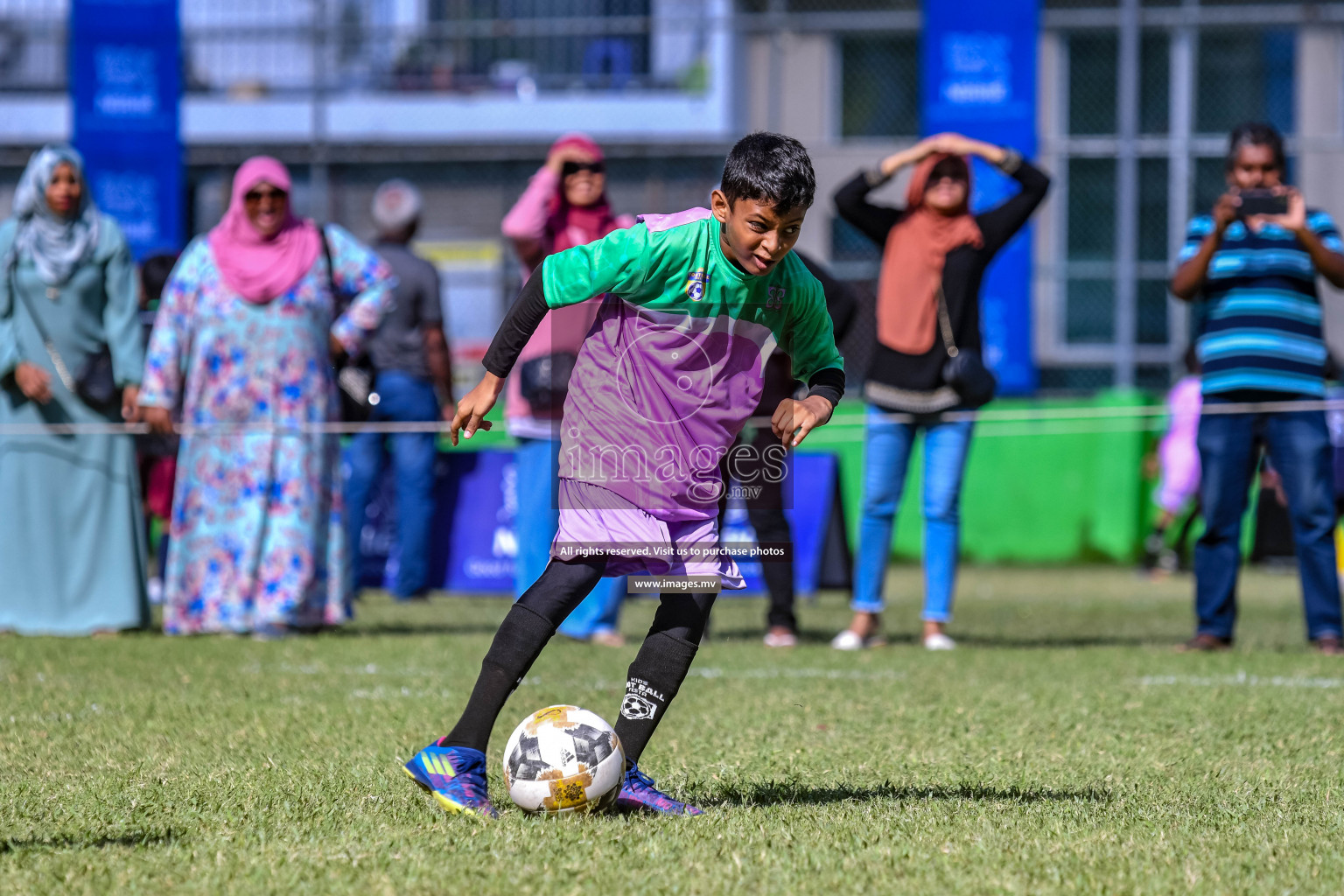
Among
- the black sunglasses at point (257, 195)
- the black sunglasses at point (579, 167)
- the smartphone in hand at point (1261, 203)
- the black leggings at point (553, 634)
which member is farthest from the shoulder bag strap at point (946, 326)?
the black leggings at point (553, 634)

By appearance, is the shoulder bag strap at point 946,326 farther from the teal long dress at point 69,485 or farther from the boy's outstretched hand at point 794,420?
the boy's outstretched hand at point 794,420

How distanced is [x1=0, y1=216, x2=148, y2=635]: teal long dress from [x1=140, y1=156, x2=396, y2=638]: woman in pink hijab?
382 mm

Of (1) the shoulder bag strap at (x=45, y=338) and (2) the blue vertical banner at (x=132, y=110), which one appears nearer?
(1) the shoulder bag strap at (x=45, y=338)

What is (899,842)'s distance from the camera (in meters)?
3.54

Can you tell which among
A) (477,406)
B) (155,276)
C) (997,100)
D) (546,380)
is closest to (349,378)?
(546,380)

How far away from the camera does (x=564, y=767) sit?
12.4 feet

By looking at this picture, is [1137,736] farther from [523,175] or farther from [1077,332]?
[523,175]

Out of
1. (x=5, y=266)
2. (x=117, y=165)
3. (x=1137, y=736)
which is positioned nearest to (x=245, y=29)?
(x=117, y=165)

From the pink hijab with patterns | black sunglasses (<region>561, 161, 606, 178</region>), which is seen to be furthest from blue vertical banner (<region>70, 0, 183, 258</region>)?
black sunglasses (<region>561, 161, 606, 178</region>)

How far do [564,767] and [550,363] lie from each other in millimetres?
4036

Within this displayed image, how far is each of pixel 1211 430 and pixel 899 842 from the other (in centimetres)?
473

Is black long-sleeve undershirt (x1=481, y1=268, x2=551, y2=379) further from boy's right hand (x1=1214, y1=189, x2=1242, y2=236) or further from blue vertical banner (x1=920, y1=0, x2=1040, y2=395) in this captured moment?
blue vertical banner (x1=920, y1=0, x2=1040, y2=395)

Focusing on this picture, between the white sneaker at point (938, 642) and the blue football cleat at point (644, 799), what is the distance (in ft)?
13.5

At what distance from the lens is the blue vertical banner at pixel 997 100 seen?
13805 mm
